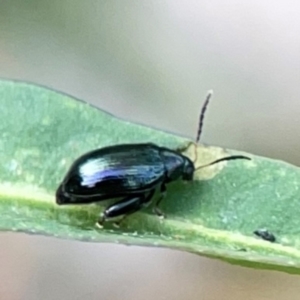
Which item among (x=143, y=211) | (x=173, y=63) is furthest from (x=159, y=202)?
(x=173, y=63)

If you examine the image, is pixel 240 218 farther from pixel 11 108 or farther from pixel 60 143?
pixel 11 108

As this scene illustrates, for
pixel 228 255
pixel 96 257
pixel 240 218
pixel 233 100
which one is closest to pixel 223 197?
pixel 240 218

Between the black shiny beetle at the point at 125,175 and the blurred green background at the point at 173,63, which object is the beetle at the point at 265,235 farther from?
the blurred green background at the point at 173,63

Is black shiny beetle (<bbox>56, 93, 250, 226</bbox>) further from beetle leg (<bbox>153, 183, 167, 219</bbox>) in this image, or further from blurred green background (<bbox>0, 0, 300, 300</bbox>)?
blurred green background (<bbox>0, 0, 300, 300</bbox>)

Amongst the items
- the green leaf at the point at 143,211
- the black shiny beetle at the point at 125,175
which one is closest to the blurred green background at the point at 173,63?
the black shiny beetle at the point at 125,175

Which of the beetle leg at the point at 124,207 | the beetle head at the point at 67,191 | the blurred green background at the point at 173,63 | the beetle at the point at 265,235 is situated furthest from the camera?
the blurred green background at the point at 173,63

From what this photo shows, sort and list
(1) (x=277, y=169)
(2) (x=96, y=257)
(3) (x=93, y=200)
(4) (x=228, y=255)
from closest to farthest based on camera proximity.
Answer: (4) (x=228, y=255), (1) (x=277, y=169), (3) (x=93, y=200), (2) (x=96, y=257)
